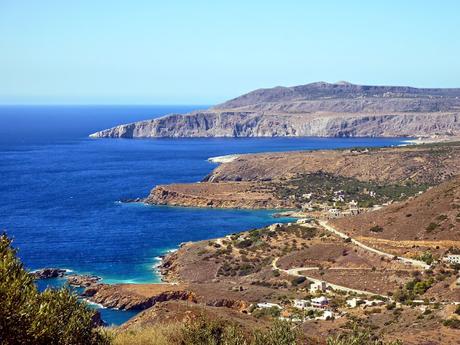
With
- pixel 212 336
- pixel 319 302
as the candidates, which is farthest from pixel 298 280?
pixel 212 336

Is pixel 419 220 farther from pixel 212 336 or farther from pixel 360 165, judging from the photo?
pixel 360 165

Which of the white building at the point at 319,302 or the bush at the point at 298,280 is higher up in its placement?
the white building at the point at 319,302

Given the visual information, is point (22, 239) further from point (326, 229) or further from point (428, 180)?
point (428, 180)

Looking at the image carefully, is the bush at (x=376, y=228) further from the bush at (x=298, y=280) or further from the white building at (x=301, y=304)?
the white building at (x=301, y=304)

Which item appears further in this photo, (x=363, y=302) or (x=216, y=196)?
(x=216, y=196)

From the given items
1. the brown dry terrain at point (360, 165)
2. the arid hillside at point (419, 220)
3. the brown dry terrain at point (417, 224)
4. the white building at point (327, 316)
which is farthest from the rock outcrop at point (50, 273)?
the brown dry terrain at point (360, 165)

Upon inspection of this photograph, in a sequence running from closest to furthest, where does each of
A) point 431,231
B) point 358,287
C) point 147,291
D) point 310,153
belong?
1. point 358,287
2. point 147,291
3. point 431,231
4. point 310,153

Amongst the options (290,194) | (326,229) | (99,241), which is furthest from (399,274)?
(290,194)

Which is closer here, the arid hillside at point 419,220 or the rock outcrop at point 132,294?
the rock outcrop at point 132,294
